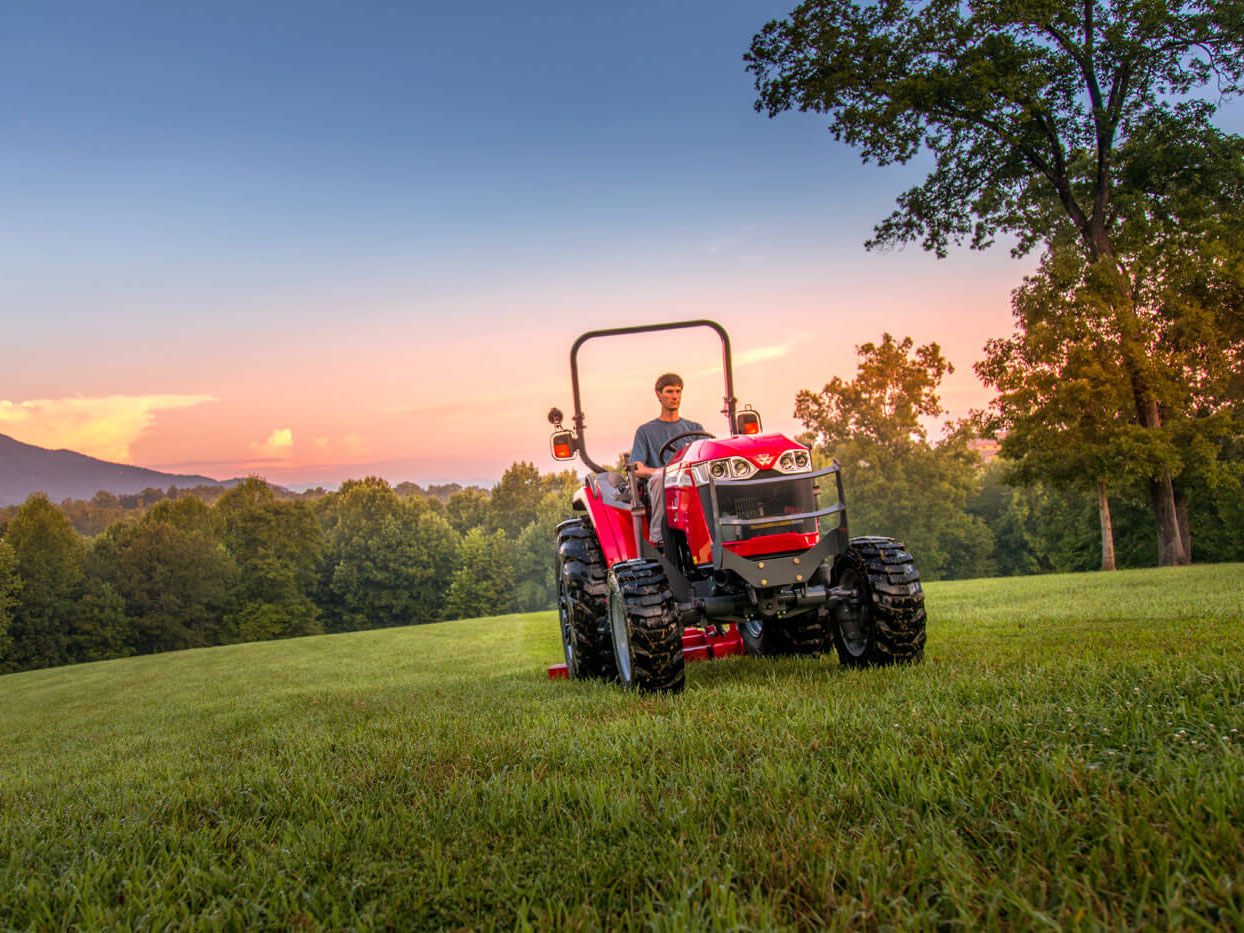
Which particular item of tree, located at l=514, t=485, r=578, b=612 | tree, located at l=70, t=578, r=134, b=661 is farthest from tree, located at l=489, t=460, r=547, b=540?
tree, located at l=70, t=578, r=134, b=661

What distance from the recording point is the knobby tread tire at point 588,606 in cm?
682

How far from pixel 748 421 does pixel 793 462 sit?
5.05ft

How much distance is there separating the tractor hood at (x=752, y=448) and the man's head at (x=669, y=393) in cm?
135

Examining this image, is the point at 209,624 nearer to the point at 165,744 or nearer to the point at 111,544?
the point at 111,544

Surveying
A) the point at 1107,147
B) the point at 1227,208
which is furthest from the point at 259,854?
the point at 1227,208

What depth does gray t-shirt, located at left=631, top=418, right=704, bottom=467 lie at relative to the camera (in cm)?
686

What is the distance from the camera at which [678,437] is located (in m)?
6.49

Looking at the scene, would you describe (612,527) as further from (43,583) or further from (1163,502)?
(43,583)

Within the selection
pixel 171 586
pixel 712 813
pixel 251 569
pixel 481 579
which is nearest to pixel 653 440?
pixel 712 813

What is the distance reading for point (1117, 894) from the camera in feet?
6.21

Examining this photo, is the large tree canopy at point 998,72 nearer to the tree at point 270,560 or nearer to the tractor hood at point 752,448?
the tractor hood at point 752,448

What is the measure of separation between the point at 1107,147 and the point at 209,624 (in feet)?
157

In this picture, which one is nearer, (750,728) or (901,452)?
(750,728)

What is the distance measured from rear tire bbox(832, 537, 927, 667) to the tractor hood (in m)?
0.81
